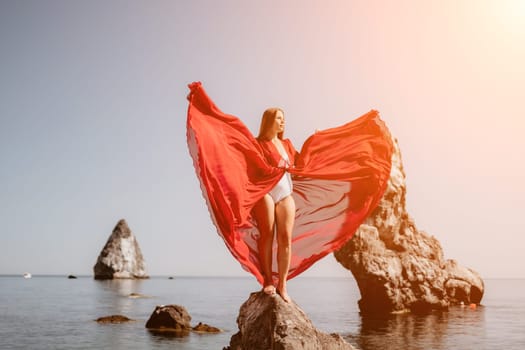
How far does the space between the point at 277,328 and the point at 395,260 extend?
3046 cm

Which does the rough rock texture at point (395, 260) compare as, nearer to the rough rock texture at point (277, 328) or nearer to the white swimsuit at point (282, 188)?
the white swimsuit at point (282, 188)

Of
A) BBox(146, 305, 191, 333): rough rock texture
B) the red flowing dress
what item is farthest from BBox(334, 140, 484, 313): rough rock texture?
the red flowing dress

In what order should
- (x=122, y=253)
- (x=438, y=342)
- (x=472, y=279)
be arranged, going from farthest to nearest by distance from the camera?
1. (x=122, y=253)
2. (x=472, y=279)
3. (x=438, y=342)

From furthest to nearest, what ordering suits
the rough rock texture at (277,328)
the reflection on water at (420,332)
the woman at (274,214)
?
the reflection on water at (420,332) < the woman at (274,214) < the rough rock texture at (277,328)

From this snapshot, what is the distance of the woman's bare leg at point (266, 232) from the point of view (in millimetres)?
8836

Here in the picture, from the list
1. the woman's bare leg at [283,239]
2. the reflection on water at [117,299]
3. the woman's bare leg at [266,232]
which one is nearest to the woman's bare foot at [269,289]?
the woman's bare leg at [266,232]

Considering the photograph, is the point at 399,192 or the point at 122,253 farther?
the point at 122,253

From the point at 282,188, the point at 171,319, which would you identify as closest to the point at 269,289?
the point at 282,188

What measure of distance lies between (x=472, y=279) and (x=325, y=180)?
39.1 meters

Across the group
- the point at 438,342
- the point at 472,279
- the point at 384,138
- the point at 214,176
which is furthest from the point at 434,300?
the point at 214,176

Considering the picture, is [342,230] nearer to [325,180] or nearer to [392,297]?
[325,180]

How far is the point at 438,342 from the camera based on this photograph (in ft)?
91.7

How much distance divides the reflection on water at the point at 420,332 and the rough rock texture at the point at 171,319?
9918 mm

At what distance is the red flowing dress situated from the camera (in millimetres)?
8742
